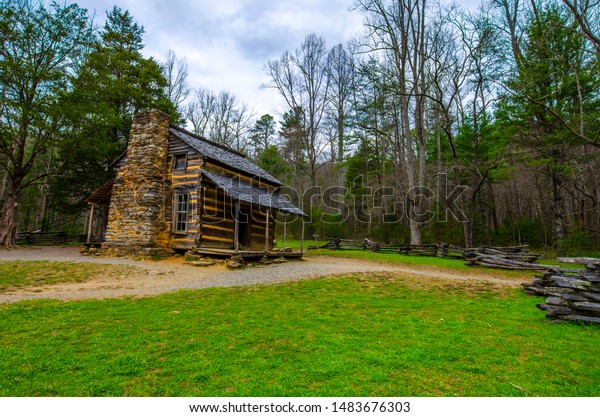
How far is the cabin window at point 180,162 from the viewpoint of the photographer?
52.1 ft

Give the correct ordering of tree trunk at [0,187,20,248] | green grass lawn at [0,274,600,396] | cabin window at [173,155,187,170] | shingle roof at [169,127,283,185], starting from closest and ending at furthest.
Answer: green grass lawn at [0,274,600,396], shingle roof at [169,127,283,185], cabin window at [173,155,187,170], tree trunk at [0,187,20,248]

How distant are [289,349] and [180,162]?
1437cm

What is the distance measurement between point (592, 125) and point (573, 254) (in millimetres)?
8005

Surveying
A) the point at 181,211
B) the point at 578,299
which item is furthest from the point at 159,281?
the point at 578,299

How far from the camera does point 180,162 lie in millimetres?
16125

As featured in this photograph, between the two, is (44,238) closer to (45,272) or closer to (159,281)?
(45,272)

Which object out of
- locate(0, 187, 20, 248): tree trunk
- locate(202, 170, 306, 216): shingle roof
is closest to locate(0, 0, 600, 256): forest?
locate(0, 187, 20, 248): tree trunk

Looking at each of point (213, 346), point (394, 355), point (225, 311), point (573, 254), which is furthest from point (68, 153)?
point (573, 254)

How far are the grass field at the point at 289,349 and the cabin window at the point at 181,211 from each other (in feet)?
30.5

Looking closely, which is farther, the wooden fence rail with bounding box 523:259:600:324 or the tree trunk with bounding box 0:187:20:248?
the tree trunk with bounding box 0:187:20:248

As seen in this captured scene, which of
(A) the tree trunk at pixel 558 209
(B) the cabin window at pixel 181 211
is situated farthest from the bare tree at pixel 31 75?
(A) the tree trunk at pixel 558 209

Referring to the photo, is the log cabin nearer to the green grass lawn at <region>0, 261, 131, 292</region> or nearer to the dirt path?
the dirt path

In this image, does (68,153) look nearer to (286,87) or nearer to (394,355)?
(286,87)

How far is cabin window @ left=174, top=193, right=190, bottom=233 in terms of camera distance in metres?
15.6
